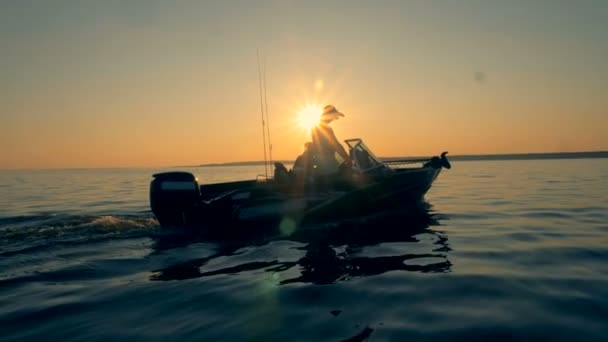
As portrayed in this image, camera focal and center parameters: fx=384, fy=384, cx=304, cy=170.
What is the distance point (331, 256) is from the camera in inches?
268

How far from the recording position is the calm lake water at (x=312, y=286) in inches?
148

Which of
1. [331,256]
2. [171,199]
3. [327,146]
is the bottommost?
[331,256]

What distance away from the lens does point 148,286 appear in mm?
5246

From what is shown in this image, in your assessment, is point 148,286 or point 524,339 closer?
Result: point 524,339

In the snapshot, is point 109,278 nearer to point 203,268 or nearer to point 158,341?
point 203,268

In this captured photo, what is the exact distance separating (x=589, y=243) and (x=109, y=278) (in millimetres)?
8528

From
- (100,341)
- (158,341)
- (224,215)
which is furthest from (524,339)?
(224,215)

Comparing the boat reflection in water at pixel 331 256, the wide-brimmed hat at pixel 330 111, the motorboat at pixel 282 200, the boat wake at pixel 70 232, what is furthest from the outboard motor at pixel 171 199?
the wide-brimmed hat at pixel 330 111

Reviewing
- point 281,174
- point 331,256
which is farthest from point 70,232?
point 331,256

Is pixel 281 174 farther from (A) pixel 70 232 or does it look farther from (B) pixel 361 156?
(A) pixel 70 232

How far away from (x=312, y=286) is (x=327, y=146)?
6201mm

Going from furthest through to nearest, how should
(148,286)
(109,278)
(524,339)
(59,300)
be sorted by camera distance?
(109,278), (148,286), (59,300), (524,339)

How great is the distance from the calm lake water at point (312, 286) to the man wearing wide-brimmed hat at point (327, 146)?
106 inches

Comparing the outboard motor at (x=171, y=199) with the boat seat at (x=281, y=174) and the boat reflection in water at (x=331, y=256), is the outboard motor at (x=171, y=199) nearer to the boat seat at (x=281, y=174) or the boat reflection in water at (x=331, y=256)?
the boat reflection in water at (x=331, y=256)
